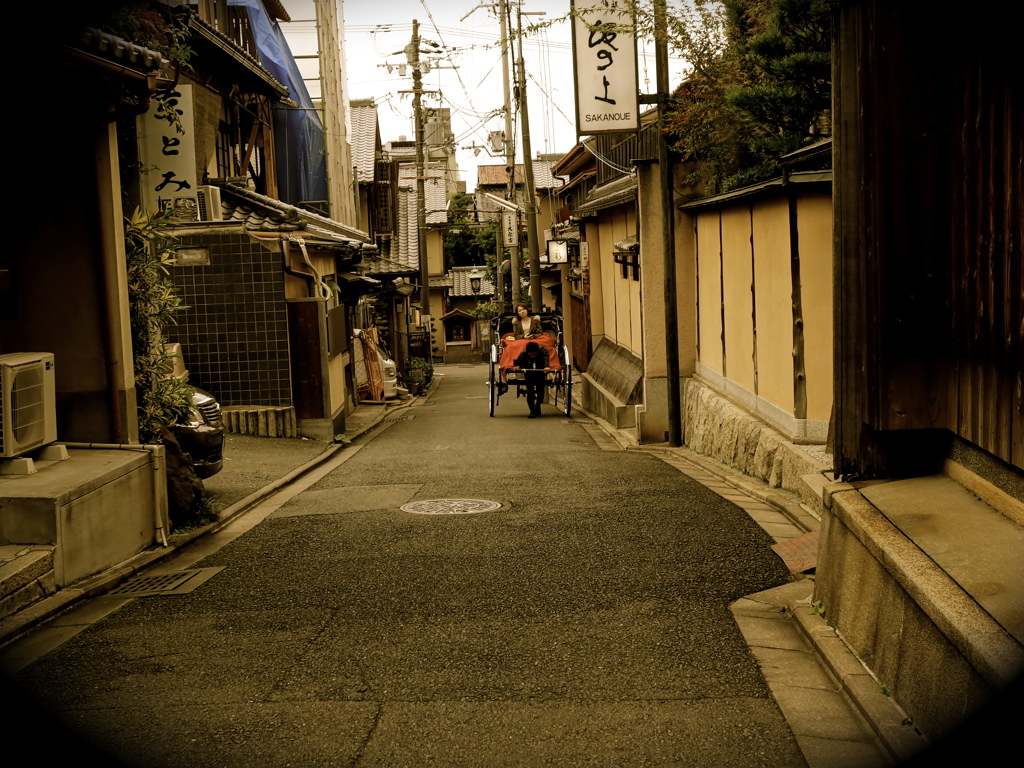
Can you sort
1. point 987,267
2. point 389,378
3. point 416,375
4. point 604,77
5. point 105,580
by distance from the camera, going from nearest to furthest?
point 987,267 < point 105,580 < point 604,77 < point 389,378 < point 416,375

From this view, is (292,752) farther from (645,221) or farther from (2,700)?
(645,221)

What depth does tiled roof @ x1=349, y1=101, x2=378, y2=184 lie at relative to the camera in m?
41.2

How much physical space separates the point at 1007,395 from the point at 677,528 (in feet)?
14.3

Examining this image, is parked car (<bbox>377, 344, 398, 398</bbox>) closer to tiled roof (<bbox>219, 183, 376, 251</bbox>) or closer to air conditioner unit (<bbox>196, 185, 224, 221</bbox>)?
tiled roof (<bbox>219, 183, 376, 251</bbox>)

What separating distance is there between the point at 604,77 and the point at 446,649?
39.8ft

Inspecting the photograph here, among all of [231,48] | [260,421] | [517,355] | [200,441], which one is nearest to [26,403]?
[200,441]

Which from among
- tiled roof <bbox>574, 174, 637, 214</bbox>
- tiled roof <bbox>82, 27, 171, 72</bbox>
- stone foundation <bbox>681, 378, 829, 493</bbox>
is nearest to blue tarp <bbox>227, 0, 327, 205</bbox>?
tiled roof <bbox>574, 174, 637, 214</bbox>

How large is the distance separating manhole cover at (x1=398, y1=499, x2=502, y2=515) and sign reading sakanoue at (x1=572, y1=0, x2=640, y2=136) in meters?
7.36

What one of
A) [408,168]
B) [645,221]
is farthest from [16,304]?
[408,168]

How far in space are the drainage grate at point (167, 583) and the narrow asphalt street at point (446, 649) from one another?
0.17 metres

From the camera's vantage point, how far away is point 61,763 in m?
4.24

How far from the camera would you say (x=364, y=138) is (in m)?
42.7

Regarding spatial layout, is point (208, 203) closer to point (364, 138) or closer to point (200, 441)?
point (200, 441)

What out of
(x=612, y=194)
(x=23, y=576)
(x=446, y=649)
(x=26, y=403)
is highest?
Result: (x=612, y=194)
